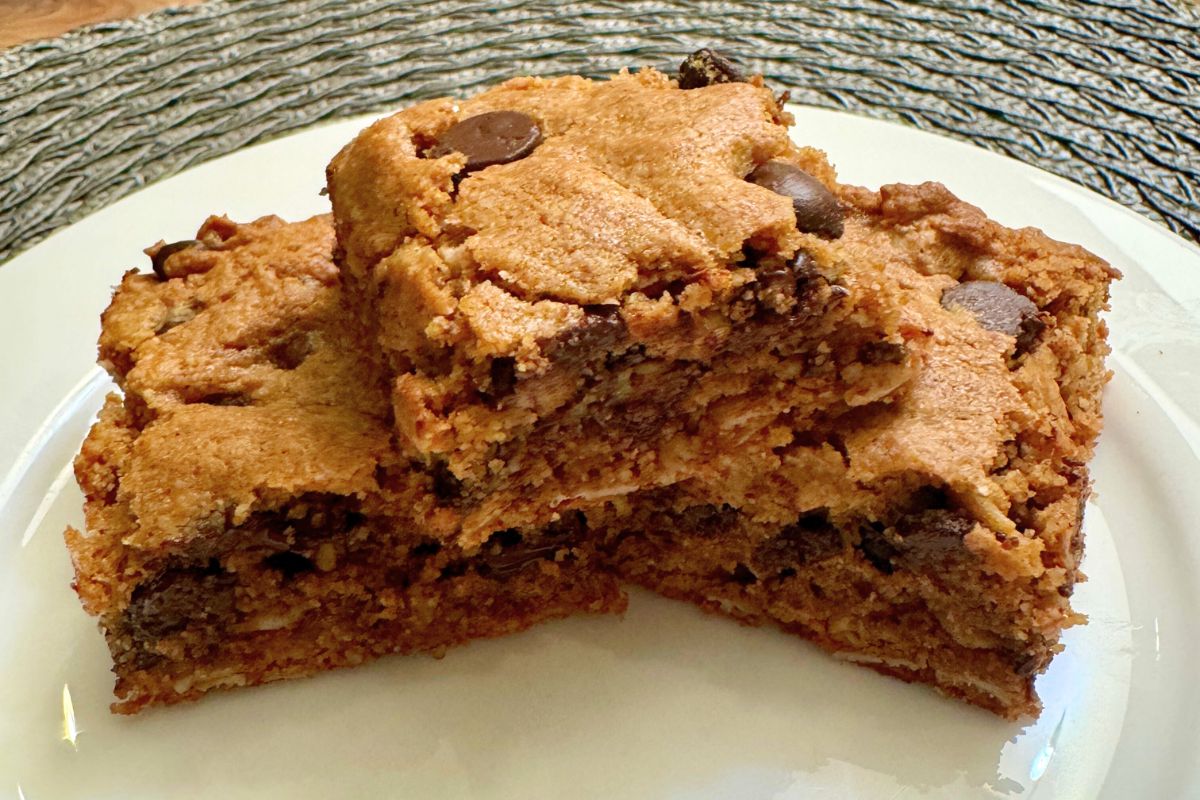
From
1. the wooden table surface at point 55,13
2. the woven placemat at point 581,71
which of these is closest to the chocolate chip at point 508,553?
the woven placemat at point 581,71

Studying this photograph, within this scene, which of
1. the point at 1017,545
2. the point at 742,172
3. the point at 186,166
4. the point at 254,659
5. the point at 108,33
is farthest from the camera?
the point at 108,33

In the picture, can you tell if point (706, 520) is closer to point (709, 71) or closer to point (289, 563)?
point (289, 563)

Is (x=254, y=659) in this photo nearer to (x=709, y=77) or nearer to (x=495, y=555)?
(x=495, y=555)

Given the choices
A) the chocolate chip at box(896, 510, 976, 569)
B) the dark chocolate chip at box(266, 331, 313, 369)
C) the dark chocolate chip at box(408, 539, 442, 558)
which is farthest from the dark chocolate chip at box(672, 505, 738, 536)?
the dark chocolate chip at box(266, 331, 313, 369)

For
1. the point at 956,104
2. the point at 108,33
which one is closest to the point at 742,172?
the point at 956,104

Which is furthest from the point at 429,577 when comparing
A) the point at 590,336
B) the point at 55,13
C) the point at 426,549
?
the point at 55,13

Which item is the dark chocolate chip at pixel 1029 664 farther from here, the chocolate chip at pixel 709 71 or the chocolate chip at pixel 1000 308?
the chocolate chip at pixel 709 71
